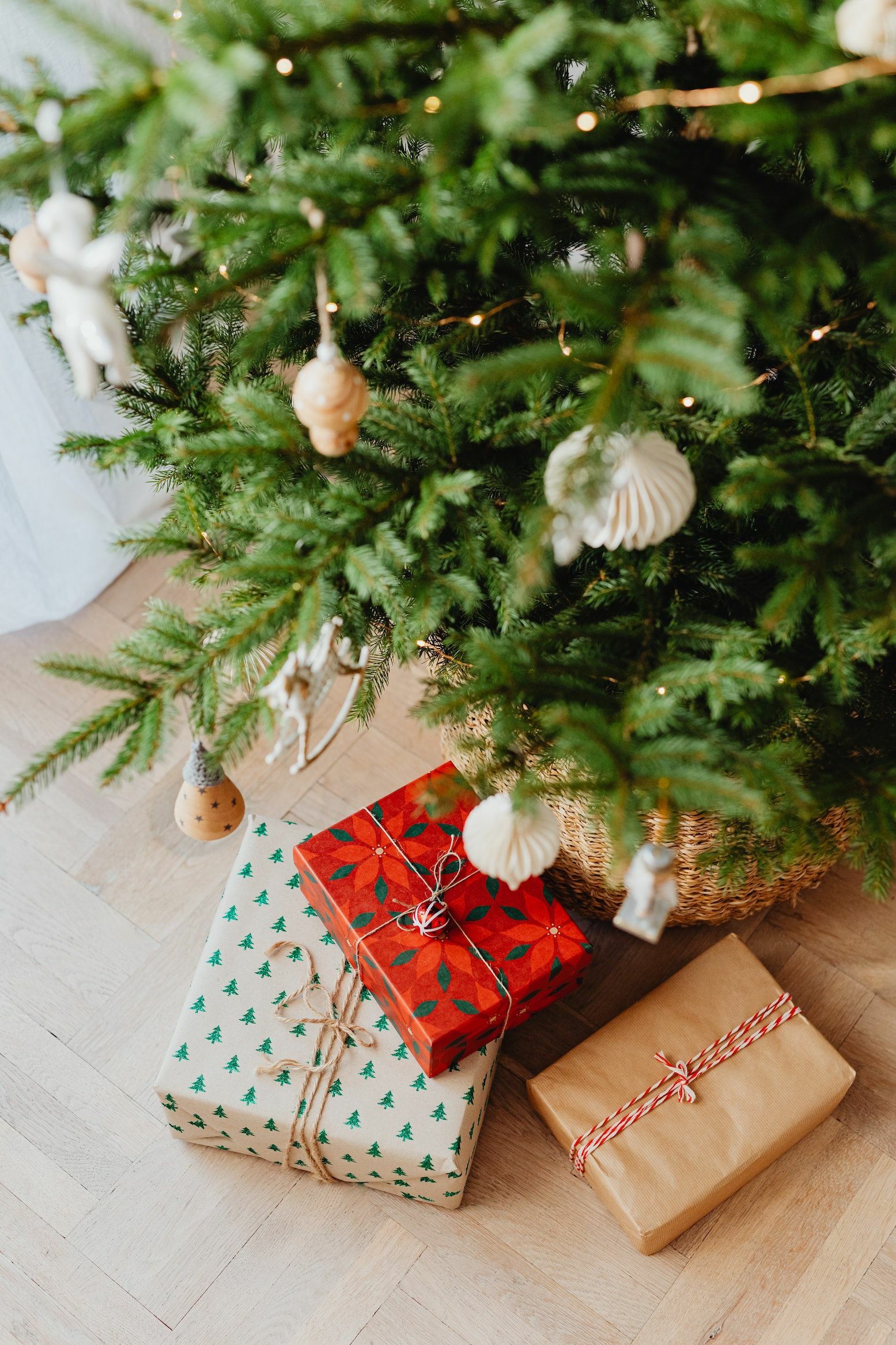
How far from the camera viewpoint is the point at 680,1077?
1.06 meters

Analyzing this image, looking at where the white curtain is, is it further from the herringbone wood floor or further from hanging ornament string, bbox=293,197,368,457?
hanging ornament string, bbox=293,197,368,457

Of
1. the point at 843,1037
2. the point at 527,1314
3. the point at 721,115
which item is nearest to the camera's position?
the point at 721,115

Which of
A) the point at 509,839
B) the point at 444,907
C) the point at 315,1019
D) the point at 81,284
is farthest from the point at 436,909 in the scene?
the point at 81,284

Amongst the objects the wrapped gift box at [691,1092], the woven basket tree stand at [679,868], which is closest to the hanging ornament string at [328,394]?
the woven basket tree stand at [679,868]

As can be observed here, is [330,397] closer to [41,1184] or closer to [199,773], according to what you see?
[199,773]

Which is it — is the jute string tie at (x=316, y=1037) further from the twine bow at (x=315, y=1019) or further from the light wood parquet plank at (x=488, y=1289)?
the light wood parquet plank at (x=488, y=1289)

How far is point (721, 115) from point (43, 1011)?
1.16 m

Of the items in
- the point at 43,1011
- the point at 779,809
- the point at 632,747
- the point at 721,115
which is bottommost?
the point at 43,1011

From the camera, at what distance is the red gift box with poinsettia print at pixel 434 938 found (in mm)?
1008

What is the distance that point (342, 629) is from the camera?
0.77m

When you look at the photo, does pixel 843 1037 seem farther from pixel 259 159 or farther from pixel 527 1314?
pixel 259 159

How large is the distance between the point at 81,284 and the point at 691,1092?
922 millimetres

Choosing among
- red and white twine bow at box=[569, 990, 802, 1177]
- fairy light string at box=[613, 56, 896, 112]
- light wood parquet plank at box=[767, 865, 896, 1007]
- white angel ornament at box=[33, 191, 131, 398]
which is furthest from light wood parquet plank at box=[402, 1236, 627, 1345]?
fairy light string at box=[613, 56, 896, 112]

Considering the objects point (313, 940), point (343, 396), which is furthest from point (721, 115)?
point (313, 940)
